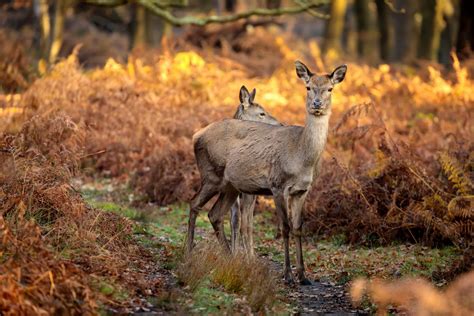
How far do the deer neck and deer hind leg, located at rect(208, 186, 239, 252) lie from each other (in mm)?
1377

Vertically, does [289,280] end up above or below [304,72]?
below

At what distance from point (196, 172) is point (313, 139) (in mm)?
5290

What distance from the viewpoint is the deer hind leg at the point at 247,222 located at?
11.7 metres

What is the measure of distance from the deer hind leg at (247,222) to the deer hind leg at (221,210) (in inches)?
8.0

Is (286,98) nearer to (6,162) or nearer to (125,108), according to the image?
(125,108)

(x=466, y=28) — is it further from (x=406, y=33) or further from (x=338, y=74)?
(x=406, y=33)

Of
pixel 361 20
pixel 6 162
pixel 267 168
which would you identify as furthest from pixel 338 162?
pixel 361 20

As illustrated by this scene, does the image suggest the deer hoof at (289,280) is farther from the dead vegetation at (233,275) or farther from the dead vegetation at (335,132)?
the dead vegetation at (335,132)

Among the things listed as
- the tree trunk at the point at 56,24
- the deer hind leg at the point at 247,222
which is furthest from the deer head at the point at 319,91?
the tree trunk at the point at 56,24

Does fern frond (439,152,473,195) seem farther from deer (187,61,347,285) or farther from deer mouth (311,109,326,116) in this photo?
deer mouth (311,109,326,116)

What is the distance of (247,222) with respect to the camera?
39.1 ft

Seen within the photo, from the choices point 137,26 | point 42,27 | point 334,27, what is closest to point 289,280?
point 42,27

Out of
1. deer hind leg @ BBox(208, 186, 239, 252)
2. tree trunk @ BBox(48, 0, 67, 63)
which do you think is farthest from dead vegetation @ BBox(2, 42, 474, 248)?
deer hind leg @ BBox(208, 186, 239, 252)

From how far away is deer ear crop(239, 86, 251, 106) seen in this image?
1316 cm
